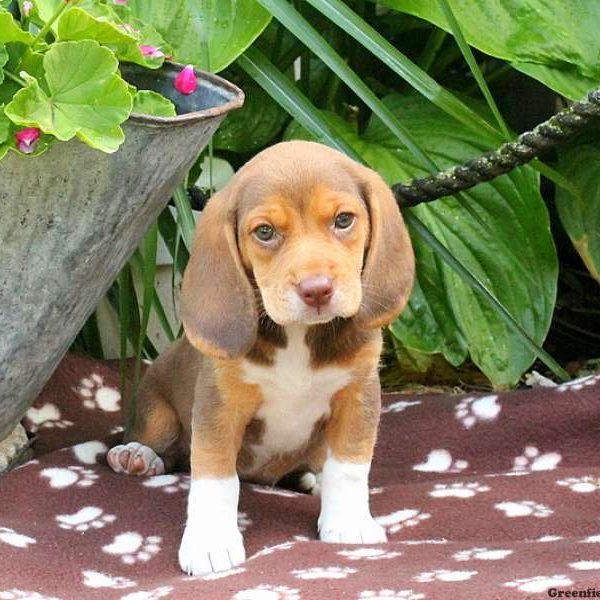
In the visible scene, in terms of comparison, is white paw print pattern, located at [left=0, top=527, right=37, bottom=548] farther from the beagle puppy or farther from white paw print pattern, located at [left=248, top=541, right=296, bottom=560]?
white paw print pattern, located at [left=248, top=541, right=296, bottom=560]

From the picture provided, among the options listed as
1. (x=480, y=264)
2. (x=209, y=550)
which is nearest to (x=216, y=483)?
(x=209, y=550)

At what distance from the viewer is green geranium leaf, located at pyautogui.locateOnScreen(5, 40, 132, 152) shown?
71.9 inches

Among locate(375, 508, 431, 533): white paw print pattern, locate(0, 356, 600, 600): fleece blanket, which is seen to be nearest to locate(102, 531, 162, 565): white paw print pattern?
locate(0, 356, 600, 600): fleece blanket

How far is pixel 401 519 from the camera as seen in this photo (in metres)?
2.15

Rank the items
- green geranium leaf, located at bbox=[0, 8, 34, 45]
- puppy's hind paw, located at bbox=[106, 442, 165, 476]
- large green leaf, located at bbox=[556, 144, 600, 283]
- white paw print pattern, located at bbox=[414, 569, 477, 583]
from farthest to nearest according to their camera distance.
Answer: large green leaf, located at bbox=[556, 144, 600, 283] < puppy's hind paw, located at bbox=[106, 442, 165, 476] < green geranium leaf, located at bbox=[0, 8, 34, 45] < white paw print pattern, located at bbox=[414, 569, 477, 583]

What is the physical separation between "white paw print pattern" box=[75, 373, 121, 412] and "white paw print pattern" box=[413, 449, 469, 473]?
682 millimetres

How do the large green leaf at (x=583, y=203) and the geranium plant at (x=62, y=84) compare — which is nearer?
the geranium plant at (x=62, y=84)

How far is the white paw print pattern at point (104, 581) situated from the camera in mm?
1920

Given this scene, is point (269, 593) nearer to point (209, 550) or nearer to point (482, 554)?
point (209, 550)

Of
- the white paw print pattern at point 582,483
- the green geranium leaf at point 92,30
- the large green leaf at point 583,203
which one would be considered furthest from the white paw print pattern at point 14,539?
the large green leaf at point 583,203

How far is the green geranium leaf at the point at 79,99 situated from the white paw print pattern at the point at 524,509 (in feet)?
2.89

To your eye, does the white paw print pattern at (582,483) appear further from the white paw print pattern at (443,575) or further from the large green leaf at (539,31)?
the large green leaf at (539,31)

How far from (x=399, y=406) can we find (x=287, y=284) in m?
0.99

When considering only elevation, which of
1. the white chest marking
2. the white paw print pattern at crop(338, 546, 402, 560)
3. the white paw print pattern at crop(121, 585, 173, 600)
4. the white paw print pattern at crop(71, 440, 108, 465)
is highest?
the white chest marking
